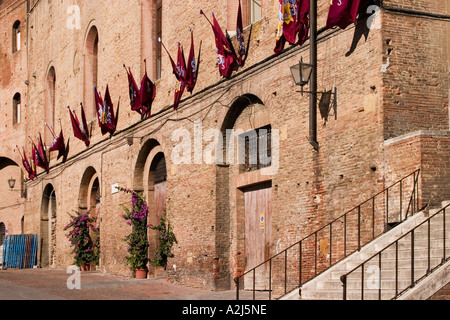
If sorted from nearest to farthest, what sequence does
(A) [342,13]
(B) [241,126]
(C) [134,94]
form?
(A) [342,13], (B) [241,126], (C) [134,94]

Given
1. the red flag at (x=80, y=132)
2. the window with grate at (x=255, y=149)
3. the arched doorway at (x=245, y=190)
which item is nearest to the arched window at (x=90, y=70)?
the red flag at (x=80, y=132)

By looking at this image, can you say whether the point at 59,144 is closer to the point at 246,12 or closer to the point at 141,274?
the point at 141,274

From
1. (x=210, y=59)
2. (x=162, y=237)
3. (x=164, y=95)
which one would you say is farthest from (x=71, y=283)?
(x=210, y=59)

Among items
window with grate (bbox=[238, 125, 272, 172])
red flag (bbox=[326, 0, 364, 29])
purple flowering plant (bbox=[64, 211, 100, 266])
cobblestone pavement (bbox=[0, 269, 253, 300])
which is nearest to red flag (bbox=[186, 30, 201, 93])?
window with grate (bbox=[238, 125, 272, 172])

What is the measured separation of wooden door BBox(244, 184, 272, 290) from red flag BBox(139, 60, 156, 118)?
546cm

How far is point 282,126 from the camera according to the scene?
14.3 m

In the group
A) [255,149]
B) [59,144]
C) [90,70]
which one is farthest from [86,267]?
[255,149]

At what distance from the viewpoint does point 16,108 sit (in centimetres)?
3741

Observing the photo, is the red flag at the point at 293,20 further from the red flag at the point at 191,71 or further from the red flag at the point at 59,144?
the red flag at the point at 59,144

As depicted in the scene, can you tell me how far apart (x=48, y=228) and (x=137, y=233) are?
1195 centimetres

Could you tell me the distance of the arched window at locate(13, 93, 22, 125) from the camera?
37.1 metres

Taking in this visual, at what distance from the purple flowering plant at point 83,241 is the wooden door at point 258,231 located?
36.8ft

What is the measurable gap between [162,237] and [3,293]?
16.1ft
